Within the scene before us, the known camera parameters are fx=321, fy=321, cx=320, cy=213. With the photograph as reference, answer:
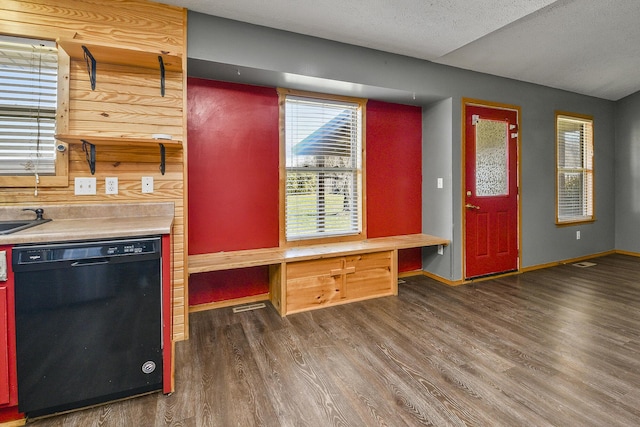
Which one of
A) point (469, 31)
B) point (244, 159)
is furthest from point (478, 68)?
point (244, 159)

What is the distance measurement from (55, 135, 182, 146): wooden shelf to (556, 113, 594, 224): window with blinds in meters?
5.08

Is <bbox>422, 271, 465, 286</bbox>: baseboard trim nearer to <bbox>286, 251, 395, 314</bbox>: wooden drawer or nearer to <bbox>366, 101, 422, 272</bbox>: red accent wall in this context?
<bbox>366, 101, 422, 272</bbox>: red accent wall

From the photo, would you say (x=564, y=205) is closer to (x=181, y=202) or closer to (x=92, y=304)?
(x=181, y=202)

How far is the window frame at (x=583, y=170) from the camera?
4.60 metres

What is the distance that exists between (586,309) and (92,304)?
3917 millimetres

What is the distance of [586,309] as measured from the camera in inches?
118

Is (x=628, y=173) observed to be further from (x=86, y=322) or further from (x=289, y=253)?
(x=86, y=322)

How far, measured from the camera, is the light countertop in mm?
1585

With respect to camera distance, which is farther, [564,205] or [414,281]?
[564,205]

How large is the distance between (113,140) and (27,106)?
673 millimetres

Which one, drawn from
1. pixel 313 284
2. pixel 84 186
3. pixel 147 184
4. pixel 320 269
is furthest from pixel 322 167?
pixel 84 186

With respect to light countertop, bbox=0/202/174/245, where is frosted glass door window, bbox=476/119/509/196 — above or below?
above

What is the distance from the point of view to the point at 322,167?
3.53 metres

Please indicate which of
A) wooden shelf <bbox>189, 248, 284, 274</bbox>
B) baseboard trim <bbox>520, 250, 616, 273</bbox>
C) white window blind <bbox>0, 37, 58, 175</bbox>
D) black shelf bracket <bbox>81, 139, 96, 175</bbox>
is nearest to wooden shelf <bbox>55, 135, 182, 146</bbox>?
black shelf bracket <bbox>81, 139, 96, 175</bbox>
